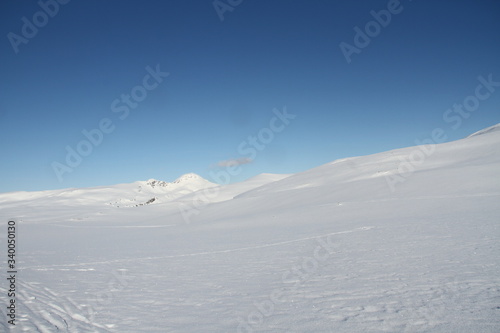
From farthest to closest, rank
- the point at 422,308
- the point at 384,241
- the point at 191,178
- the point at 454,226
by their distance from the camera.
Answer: the point at 191,178 < the point at 454,226 < the point at 384,241 < the point at 422,308

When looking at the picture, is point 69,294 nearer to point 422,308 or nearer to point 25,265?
point 25,265

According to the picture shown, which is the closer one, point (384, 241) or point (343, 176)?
point (384, 241)

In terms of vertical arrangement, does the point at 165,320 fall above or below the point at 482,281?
above

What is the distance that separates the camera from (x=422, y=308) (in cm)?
518

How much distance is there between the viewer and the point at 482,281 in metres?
5.96

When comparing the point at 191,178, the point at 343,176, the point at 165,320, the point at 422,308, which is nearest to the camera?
the point at 422,308

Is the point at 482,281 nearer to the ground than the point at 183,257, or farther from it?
nearer to the ground

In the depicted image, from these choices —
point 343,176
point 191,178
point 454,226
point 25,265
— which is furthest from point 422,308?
point 191,178

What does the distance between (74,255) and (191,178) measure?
18901cm

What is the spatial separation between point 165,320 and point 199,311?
2.35ft

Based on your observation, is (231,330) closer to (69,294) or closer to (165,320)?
(165,320)

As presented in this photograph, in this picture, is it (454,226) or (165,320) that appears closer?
(165,320)

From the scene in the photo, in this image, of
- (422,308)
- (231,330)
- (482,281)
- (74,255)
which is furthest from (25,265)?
(482,281)

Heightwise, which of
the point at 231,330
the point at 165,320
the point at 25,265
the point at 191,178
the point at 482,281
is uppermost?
the point at 191,178
